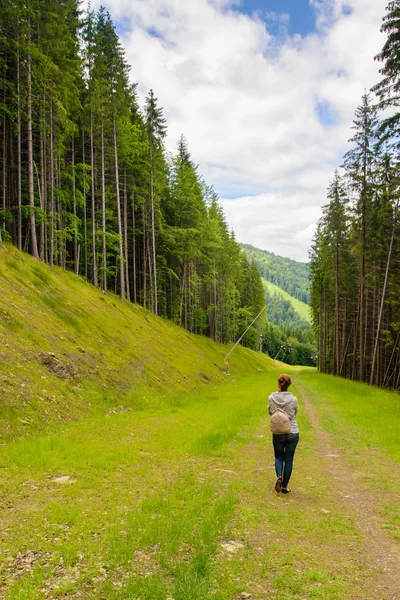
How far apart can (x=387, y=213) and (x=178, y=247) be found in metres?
23.3

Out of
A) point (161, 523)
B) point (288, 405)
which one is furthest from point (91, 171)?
point (161, 523)

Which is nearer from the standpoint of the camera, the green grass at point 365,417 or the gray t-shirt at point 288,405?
the gray t-shirt at point 288,405

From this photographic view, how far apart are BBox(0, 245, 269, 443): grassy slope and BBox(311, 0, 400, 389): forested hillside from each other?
47.5 feet

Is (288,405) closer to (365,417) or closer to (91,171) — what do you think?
(365,417)

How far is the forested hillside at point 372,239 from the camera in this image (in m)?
16.7

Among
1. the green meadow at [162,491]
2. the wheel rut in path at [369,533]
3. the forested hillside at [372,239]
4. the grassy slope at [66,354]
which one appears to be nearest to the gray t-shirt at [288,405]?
the green meadow at [162,491]

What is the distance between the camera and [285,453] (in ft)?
22.7

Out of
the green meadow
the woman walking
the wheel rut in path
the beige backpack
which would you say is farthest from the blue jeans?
the wheel rut in path

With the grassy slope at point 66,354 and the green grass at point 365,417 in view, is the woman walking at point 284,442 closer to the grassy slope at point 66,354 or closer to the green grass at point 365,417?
the green grass at point 365,417

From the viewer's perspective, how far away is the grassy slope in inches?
426

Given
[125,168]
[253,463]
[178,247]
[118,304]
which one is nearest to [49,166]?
[125,168]

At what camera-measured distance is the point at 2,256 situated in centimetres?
1838

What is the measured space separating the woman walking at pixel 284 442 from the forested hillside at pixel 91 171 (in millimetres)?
17868

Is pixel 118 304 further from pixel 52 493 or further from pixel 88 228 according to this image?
pixel 52 493
